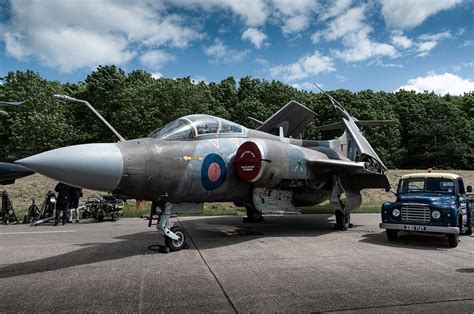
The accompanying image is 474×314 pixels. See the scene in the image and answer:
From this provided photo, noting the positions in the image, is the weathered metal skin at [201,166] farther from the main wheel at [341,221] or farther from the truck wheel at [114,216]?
the truck wheel at [114,216]

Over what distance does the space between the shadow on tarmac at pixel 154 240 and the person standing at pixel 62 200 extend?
4.26 m

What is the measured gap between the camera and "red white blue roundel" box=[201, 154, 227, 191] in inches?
328

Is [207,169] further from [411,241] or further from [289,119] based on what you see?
[289,119]

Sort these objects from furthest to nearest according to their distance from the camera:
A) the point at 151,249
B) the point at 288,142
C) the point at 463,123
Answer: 1. the point at 463,123
2. the point at 288,142
3. the point at 151,249

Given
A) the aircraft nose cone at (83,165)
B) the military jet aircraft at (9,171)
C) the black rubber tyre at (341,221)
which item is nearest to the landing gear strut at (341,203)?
the black rubber tyre at (341,221)

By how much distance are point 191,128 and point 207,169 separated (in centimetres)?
102

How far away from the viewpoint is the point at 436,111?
6384 centimetres

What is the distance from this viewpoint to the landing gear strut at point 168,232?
785cm

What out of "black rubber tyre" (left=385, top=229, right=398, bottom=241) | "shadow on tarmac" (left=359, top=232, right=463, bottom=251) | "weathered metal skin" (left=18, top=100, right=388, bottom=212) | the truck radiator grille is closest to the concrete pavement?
"shadow on tarmac" (left=359, top=232, right=463, bottom=251)

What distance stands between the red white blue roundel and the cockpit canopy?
0.65 m

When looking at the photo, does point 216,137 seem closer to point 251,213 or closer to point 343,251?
point 343,251

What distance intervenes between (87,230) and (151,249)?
4.79 meters

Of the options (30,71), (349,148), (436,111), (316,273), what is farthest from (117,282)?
(436,111)

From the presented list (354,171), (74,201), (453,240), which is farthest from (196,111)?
(453,240)
